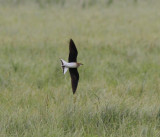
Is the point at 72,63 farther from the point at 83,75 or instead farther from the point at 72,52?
the point at 83,75

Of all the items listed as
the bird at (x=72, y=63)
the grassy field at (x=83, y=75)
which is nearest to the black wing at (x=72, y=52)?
the bird at (x=72, y=63)

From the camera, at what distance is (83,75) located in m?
5.15

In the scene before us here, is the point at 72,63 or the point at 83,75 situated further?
the point at 83,75

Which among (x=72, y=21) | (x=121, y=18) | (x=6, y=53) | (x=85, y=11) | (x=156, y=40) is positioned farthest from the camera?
(x=85, y=11)

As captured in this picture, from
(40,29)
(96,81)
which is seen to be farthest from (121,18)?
(96,81)

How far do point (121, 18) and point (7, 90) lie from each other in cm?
720

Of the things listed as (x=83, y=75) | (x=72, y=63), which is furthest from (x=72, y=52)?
(x=83, y=75)

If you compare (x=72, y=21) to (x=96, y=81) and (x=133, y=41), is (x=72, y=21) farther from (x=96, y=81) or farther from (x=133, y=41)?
(x=96, y=81)

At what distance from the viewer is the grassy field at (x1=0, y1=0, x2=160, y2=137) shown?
312 centimetres

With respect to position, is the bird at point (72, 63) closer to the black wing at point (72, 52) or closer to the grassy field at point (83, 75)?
the black wing at point (72, 52)

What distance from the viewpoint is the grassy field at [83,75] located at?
3.12 m

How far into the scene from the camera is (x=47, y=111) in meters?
3.33

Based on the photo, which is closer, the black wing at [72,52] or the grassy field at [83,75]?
the black wing at [72,52]

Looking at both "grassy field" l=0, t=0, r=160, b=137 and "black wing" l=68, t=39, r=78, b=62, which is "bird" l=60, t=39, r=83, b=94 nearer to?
"black wing" l=68, t=39, r=78, b=62
